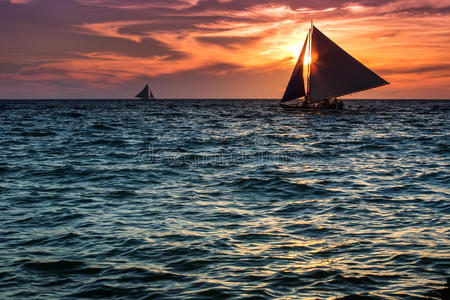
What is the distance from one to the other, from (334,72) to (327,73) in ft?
3.68

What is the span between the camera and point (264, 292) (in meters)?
5.89

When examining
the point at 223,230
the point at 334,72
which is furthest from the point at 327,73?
the point at 223,230

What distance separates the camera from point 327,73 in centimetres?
6188

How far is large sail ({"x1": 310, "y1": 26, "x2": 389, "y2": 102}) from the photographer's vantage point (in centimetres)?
6009

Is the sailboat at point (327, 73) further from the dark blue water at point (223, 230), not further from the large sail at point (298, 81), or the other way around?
the dark blue water at point (223, 230)

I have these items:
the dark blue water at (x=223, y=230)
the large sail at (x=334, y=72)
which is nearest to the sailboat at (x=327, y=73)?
the large sail at (x=334, y=72)

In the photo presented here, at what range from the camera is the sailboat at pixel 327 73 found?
197 ft

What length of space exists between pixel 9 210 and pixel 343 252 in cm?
786

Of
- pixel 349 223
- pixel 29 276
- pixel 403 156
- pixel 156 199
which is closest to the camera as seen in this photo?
pixel 29 276

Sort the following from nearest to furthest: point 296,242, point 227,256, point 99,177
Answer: point 227,256
point 296,242
point 99,177

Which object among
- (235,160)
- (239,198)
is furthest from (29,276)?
(235,160)

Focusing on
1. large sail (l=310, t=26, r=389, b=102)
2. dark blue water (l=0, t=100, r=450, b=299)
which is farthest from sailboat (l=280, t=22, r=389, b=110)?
dark blue water (l=0, t=100, r=450, b=299)

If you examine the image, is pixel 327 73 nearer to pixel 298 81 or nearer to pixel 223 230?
pixel 298 81

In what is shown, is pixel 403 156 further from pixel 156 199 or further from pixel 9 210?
pixel 9 210
